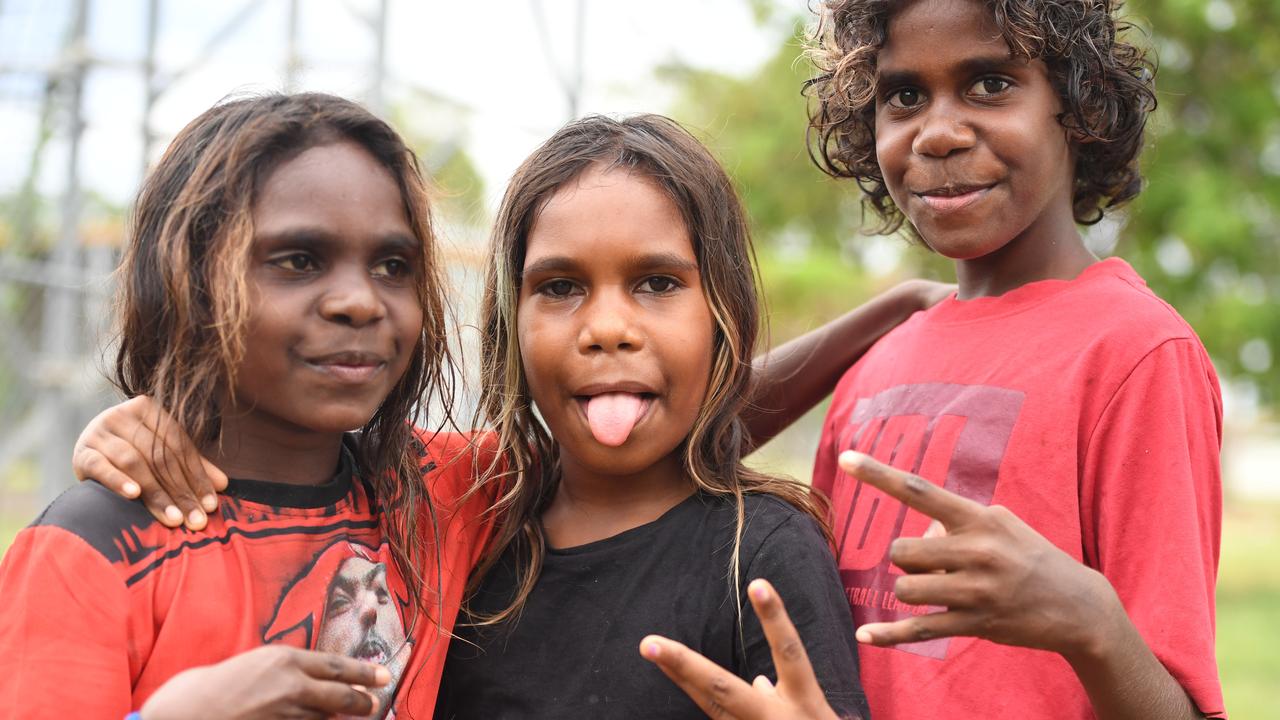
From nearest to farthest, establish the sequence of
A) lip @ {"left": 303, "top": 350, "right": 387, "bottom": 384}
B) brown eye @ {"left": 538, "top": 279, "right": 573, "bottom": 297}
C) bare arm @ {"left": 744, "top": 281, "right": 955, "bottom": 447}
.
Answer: lip @ {"left": 303, "top": 350, "right": 387, "bottom": 384}, brown eye @ {"left": 538, "top": 279, "right": 573, "bottom": 297}, bare arm @ {"left": 744, "top": 281, "right": 955, "bottom": 447}

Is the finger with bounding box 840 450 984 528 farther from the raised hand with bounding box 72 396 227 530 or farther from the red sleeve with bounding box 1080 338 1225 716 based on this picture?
the raised hand with bounding box 72 396 227 530

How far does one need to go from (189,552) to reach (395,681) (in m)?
0.42

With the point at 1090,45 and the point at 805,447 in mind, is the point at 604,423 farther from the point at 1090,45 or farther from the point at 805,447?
the point at 805,447

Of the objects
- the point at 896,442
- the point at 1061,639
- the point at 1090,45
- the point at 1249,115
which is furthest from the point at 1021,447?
the point at 1249,115

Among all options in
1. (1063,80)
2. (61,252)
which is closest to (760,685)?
(1063,80)

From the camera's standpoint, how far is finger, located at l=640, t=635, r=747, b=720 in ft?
5.32

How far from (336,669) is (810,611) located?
75 cm

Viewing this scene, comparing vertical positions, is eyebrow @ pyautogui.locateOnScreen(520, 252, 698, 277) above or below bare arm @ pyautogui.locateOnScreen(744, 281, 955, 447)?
above

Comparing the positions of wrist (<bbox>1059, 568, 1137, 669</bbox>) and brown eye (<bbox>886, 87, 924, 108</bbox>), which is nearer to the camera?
wrist (<bbox>1059, 568, 1137, 669</bbox>)

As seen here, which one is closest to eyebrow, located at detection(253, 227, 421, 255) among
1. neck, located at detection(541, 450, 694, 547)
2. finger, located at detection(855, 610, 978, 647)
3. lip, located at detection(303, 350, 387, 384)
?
lip, located at detection(303, 350, 387, 384)

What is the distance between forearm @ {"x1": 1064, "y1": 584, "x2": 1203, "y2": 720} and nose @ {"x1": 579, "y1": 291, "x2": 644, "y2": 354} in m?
0.86

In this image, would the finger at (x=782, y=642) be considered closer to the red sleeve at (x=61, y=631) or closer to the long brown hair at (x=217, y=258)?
the long brown hair at (x=217, y=258)

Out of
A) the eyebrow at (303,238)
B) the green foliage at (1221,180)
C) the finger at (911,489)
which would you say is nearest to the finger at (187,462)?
the eyebrow at (303,238)

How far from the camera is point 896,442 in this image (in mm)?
2293
